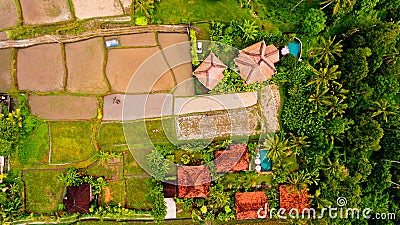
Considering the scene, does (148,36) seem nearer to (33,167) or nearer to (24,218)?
(33,167)

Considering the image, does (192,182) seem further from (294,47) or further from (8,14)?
(8,14)

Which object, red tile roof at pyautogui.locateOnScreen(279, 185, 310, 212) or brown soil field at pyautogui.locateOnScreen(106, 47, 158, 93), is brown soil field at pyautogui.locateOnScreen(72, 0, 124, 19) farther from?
red tile roof at pyautogui.locateOnScreen(279, 185, 310, 212)

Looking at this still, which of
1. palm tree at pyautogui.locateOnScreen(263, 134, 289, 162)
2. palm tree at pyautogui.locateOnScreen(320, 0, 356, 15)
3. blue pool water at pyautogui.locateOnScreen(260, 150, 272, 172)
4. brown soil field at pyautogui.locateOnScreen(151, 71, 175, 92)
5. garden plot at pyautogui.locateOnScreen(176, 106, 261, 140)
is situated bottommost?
blue pool water at pyautogui.locateOnScreen(260, 150, 272, 172)

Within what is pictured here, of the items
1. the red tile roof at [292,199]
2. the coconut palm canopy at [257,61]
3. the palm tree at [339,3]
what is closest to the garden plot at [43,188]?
the coconut palm canopy at [257,61]

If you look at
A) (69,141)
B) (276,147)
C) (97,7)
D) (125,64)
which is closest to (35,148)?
(69,141)

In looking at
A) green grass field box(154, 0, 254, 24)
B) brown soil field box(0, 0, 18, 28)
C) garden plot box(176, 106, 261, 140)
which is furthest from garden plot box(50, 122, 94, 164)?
green grass field box(154, 0, 254, 24)

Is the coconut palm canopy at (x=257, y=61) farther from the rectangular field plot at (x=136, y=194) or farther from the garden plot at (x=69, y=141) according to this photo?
the garden plot at (x=69, y=141)
